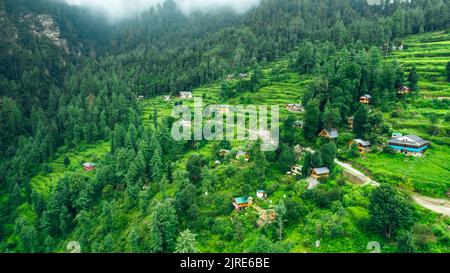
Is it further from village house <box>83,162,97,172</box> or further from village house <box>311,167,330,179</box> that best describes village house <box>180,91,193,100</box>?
village house <box>311,167,330,179</box>

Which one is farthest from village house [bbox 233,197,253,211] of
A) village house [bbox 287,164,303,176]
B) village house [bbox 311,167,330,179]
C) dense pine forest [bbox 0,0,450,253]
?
village house [bbox 311,167,330,179]

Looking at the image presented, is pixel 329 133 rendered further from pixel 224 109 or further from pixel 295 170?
pixel 224 109

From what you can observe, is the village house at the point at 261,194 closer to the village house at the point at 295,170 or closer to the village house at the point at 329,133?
the village house at the point at 295,170

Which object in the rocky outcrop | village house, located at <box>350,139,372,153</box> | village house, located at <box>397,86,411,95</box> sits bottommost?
village house, located at <box>350,139,372,153</box>

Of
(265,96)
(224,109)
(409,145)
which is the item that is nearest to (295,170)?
(409,145)

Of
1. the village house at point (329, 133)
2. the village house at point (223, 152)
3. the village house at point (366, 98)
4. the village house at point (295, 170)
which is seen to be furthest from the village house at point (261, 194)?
the village house at point (366, 98)
